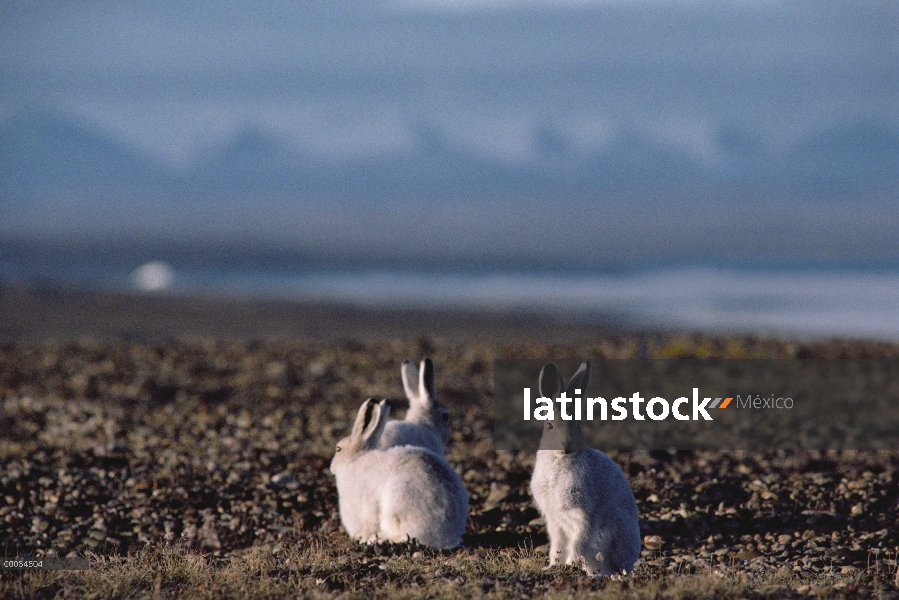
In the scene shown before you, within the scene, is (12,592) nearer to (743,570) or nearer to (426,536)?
(426,536)

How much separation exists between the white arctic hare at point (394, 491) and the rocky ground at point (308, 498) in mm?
226

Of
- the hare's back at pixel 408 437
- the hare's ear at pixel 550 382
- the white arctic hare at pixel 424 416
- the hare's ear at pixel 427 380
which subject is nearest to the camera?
the hare's ear at pixel 550 382

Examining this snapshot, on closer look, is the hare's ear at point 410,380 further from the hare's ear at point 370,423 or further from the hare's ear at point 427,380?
the hare's ear at point 370,423

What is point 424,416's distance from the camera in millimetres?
9789

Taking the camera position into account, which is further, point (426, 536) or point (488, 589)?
point (426, 536)

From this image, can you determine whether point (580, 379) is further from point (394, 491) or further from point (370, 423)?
point (370, 423)

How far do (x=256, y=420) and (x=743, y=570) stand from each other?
312 inches

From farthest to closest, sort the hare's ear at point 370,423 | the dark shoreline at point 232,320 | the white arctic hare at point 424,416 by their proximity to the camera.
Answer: the dark shoreline at point 232,320 < the white arctic hare at point 424,416 < the hare's ear at point 370,423

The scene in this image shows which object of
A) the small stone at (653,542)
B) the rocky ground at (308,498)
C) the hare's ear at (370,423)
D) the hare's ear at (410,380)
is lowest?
the small stone at (653,542)

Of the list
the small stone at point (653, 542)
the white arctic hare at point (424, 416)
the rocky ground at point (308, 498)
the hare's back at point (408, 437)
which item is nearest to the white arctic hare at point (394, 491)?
the rocky ground at point (308, 498)

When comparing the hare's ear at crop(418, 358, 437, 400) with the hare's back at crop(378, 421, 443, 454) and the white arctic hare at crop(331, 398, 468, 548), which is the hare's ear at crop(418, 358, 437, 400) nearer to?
the hare's back at crop(378, 421, 443, 454)

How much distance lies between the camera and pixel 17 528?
32.0 feet

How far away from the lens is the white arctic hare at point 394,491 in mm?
8008

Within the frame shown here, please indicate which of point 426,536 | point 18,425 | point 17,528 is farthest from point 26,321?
point 426,536
